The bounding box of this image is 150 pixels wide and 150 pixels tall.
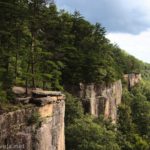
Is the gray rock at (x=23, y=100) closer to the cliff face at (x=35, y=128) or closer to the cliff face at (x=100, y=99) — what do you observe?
the cliff face at (x=35, y=128)

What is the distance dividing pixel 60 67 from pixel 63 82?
7.69 ft

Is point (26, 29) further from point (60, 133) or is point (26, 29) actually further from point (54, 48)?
point (54, 48)

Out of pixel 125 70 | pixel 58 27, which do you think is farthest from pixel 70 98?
pixel 125 70

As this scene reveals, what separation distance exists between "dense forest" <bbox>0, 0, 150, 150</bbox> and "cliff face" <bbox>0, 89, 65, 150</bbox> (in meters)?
1.90

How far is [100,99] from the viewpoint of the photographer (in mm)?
55656

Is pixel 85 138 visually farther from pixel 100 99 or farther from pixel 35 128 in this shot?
pixel 100 99

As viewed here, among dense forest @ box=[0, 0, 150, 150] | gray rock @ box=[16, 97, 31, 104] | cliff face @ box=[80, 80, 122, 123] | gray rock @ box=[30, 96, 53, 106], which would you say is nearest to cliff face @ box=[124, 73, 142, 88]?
dense forest @ box=[0, 0, 150, 150]

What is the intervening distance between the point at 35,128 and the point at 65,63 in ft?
70.6

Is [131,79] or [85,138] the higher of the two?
[131,79]

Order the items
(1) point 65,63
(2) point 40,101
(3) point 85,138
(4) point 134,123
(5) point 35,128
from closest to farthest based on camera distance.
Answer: (5) point 35,128 < (2) point 40,101 < (3) point 85,138 < (1) point 65,63 < (4) point 134,123

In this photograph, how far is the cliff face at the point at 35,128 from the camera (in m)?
26.5

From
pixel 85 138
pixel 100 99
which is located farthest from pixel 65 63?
pixel 85 138

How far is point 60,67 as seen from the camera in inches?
1921

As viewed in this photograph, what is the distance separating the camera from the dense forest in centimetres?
3395
